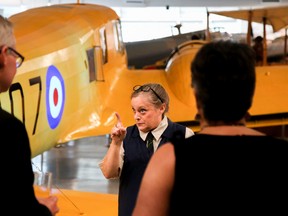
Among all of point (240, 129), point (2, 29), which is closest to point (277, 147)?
point (240, 129)

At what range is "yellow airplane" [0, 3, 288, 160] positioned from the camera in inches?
185

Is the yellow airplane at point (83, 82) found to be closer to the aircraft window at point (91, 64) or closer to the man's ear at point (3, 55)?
the aircraft window at point (91, 64)

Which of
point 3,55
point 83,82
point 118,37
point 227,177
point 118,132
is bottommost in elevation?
point 83,82

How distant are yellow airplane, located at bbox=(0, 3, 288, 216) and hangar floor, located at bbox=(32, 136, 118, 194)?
0.86m

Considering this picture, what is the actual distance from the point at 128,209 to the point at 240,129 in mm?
1215

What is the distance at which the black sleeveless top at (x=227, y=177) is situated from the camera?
4.81ft

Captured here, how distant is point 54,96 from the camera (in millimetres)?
5039

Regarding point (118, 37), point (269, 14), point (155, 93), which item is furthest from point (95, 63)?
point (269, 14)

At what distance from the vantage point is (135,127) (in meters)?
2.90

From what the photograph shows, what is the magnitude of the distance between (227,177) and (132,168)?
1.26 m

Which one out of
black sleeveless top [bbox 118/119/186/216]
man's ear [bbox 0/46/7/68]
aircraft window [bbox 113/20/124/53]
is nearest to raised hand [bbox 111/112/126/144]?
black sleeveless top [bbox 118/119/186/216]

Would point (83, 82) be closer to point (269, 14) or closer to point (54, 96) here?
point (54, 96)

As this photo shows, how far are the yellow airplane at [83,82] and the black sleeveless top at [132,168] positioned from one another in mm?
1070

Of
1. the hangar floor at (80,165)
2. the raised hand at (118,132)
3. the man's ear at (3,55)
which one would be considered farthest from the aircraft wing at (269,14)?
the man's ear at (3,55)
